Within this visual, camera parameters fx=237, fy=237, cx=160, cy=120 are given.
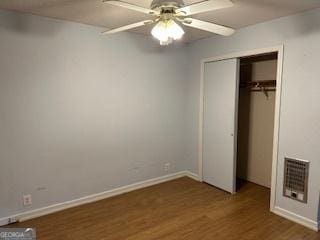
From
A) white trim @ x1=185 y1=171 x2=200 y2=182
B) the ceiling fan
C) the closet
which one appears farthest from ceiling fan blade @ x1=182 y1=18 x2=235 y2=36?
white trim @ x1=185 y1=171 x2=200 y2=182

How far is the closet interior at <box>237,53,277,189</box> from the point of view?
3484mm

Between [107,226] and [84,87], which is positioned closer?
[107,226]

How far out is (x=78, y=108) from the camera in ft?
9.46

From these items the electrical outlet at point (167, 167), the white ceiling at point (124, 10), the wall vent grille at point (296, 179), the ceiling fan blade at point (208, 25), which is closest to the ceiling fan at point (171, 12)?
the ceiling fan blade at point (208, 25)

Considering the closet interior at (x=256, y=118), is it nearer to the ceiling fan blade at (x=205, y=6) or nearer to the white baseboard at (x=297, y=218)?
the white baseboard at (x=297, y=218)

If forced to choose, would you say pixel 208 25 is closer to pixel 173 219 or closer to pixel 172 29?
pixel 172 29

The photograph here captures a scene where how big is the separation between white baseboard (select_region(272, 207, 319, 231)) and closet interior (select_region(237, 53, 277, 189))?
0.84 m

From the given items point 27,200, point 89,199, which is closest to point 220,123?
point 89,199

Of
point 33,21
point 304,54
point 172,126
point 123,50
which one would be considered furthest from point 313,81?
point 33,21

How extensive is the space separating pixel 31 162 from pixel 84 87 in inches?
41.2

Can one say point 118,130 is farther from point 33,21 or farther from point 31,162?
point 33,21

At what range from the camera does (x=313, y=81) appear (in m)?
2.40

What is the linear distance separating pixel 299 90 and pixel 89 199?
2.81 m

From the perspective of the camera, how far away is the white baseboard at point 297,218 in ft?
8.13
